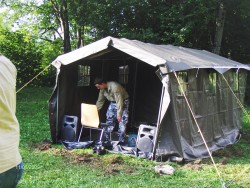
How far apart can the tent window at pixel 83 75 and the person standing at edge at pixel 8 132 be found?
23.4 feet

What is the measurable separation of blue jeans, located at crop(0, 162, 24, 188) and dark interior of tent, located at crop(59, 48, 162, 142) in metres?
7.09

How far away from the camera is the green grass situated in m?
5.62

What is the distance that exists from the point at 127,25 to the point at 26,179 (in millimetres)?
13139

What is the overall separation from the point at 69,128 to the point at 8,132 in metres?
6.44

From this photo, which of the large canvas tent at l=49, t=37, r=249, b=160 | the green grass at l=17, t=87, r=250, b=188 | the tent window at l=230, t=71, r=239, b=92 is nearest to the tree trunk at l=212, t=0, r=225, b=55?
the large canvas tent at l=49, t=37, r=249, b=160

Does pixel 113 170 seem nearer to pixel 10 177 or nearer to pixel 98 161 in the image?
pixel 98 161

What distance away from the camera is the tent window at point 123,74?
34.0 ft

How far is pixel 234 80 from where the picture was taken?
10945mm

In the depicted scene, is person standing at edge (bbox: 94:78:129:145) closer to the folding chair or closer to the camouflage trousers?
the camouflage trousers

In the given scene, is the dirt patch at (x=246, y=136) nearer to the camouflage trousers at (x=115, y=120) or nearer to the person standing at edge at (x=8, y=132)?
the camouflage trousers at (x=115, y=120)

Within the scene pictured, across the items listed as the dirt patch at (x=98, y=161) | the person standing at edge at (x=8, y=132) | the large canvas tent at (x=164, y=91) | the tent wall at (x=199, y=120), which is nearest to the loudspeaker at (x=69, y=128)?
the large canvas tent at (x=164, y=91)

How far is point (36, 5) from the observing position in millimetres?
23875

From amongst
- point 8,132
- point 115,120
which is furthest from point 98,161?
point 8,132

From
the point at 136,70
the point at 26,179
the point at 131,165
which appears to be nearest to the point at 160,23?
the point at 136,70
